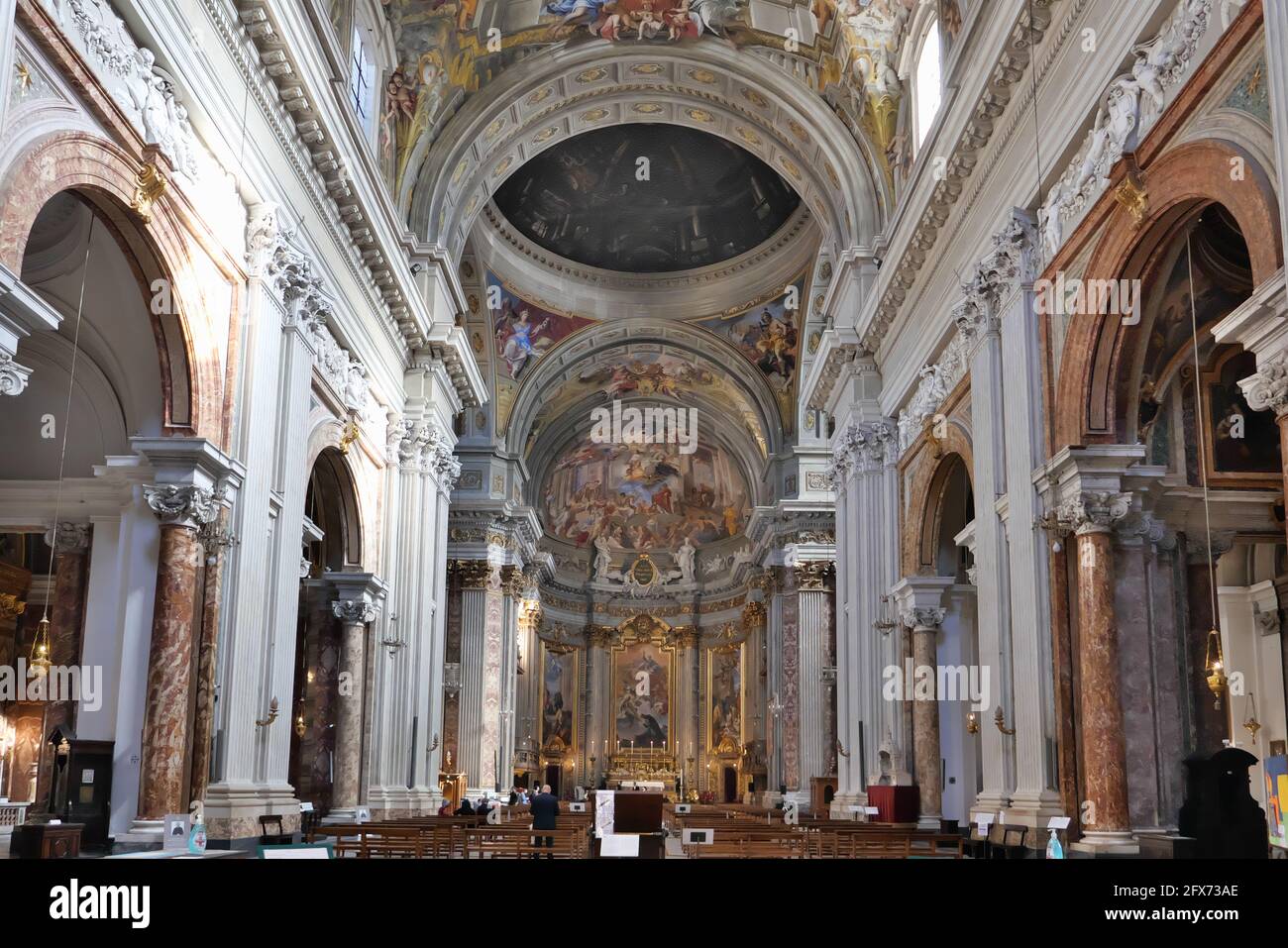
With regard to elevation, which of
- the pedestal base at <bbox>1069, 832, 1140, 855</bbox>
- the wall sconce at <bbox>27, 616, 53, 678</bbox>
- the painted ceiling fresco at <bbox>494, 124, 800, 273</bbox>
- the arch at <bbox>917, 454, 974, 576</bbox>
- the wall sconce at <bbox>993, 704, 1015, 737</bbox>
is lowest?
the pedestal base at <bbox>1069, 832, 1140, 855</bbox>

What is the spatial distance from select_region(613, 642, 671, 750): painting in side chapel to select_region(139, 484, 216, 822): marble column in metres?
32.2

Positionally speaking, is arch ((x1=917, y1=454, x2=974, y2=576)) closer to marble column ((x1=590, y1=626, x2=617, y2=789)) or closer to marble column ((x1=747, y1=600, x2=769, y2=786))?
marble column ((x1=747, y1=600, x2=769, y2=786))

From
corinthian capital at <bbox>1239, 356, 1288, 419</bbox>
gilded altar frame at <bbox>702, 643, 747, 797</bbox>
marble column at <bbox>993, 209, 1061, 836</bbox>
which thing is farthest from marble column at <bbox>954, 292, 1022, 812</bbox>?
gilded altar frame at <bbox>702, 643, 747, 797</bbox>

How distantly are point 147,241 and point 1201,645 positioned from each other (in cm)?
1128

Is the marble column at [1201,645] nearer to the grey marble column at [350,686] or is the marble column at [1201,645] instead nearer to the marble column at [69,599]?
the grey marble column at [350,686]

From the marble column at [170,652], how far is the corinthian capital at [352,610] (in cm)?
674

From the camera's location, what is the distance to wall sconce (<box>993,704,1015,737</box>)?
44.4 feet

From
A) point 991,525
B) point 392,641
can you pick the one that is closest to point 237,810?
point 392,641

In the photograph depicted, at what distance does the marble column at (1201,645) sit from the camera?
1263 cm

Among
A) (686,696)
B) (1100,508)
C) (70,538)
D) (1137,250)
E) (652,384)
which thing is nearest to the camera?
(1137,250)

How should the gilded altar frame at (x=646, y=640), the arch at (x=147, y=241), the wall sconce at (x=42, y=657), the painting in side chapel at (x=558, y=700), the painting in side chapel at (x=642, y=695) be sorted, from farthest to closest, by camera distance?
1. the gilded altar frame at (x=646, y=640)
2. the painting in side chapel at (x=642, y=695)
3. the painting in side chapel at (x=558, y=700)
4. the wall sconce at (x=42, y=657)
5. the arch at (x=147, y=241)

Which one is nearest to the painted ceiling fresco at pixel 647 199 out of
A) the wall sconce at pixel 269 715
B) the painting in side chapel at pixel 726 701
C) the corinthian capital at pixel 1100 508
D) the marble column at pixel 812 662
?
the marble column at pixel 812 662

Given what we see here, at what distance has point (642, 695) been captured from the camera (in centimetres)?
4409

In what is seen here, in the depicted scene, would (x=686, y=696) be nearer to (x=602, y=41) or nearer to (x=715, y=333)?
(x=715, y=333)
